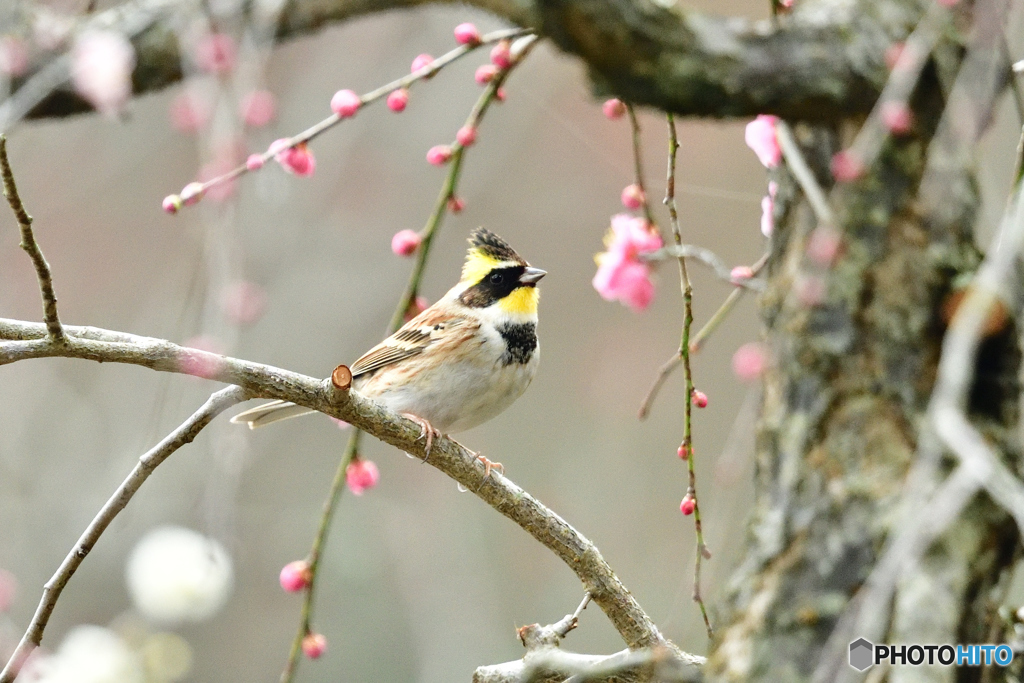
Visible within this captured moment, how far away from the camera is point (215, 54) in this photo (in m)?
3.20

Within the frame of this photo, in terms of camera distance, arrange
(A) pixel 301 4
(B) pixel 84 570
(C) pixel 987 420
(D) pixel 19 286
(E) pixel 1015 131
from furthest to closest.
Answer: (B) pixel 84 570 < (D) pixel 19 286 < (A) pixel 301 4 < (E) pixel 1015 131 < (C) pixel 987 420

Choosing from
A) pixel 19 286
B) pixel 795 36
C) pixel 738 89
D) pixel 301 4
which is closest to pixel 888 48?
pixel 795 36

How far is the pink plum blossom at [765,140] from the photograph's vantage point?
7.63 ft

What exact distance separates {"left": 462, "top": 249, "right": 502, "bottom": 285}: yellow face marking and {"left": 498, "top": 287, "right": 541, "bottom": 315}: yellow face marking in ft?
0.59

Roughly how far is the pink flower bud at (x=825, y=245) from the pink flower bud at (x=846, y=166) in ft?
0.35

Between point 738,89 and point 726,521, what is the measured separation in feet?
2.75

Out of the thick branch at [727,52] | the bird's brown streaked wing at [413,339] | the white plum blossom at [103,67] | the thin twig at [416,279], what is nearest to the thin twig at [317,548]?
the thin twig at [416,279]

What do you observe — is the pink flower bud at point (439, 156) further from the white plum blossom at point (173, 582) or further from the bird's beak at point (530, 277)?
the white plum blossom at point (173, 582)

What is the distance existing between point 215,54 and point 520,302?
1662 millimetres

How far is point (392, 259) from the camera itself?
8367 mm

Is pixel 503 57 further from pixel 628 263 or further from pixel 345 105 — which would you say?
pixel 628 263

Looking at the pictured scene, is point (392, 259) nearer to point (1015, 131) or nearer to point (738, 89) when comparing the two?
point (1015, 131)

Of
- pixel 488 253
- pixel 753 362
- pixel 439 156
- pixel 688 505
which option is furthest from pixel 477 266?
pixel 753 362

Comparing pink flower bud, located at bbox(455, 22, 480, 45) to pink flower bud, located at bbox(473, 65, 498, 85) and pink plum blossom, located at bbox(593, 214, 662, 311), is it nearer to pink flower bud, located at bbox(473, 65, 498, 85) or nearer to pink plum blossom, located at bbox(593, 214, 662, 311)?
pink flower bud, located at bbox(473, 65, 498, 85)
